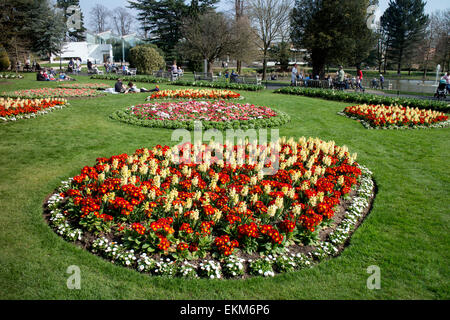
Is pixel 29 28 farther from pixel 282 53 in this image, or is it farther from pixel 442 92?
pixel 442 92

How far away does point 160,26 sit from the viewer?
46281 mm

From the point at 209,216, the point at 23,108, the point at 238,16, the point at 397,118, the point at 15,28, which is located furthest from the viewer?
the point at 238,16

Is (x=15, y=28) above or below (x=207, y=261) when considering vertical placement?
above

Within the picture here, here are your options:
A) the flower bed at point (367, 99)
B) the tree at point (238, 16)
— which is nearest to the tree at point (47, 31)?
the tree at point (238, 16)

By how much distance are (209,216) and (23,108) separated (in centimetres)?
1011

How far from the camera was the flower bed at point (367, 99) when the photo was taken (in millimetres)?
14641

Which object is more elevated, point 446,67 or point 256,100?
point 446,67

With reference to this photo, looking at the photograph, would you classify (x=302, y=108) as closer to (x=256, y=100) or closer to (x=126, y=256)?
(x=256, y=100)

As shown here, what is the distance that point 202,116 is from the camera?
37.6 ft

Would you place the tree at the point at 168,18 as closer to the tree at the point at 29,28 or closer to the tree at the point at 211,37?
the tree at the point at 211,37

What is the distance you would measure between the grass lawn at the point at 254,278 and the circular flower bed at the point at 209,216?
196 millimetres

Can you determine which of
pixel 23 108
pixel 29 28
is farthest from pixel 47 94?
pixel 29 28
